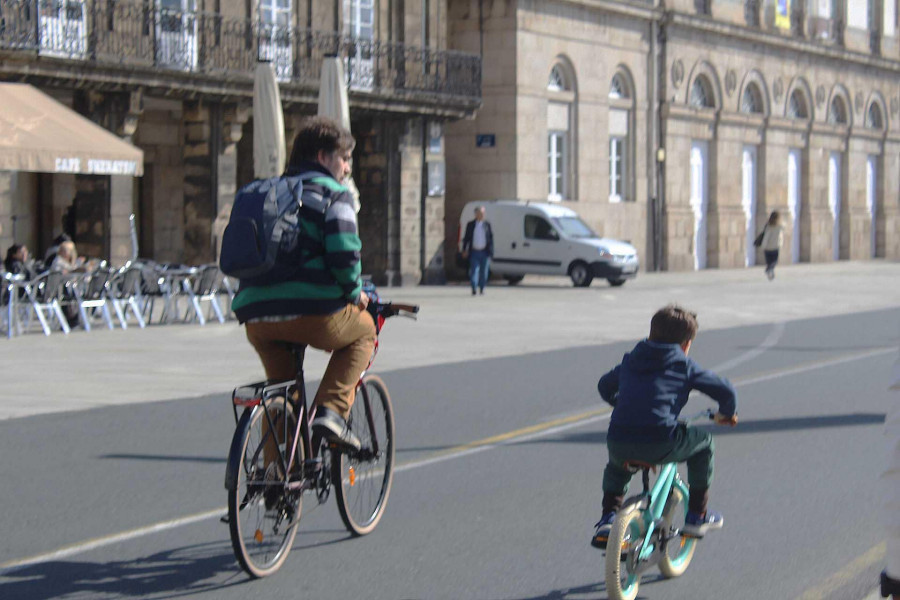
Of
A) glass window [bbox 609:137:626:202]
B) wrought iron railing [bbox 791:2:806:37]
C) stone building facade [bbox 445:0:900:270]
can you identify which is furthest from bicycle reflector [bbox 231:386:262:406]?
wrought iron railing [bbox 791:2:806:37]

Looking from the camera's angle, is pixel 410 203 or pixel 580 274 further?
pixel 410 203

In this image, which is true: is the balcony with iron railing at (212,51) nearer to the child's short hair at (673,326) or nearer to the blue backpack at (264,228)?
the blue backpack at (264,228)

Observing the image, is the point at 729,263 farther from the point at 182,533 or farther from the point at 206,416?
the point at 182,533

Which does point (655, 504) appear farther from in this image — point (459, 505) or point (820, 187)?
point (820, 187)

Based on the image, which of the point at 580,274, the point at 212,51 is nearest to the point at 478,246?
the point at 580,274

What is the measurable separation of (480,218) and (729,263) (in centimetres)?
1738

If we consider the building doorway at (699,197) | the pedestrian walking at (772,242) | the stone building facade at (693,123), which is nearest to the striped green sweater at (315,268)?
the stone building facade at (693,123)

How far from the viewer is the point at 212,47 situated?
27906mm

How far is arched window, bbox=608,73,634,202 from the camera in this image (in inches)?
1571

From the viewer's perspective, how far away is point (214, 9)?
28.3 metres

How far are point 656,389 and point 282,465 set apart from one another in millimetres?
1432

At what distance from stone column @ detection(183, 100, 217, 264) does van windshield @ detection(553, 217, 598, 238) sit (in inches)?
304

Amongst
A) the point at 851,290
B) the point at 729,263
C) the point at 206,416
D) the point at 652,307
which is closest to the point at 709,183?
the point at 729,263

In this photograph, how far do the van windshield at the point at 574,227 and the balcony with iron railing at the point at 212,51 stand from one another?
123 inches
